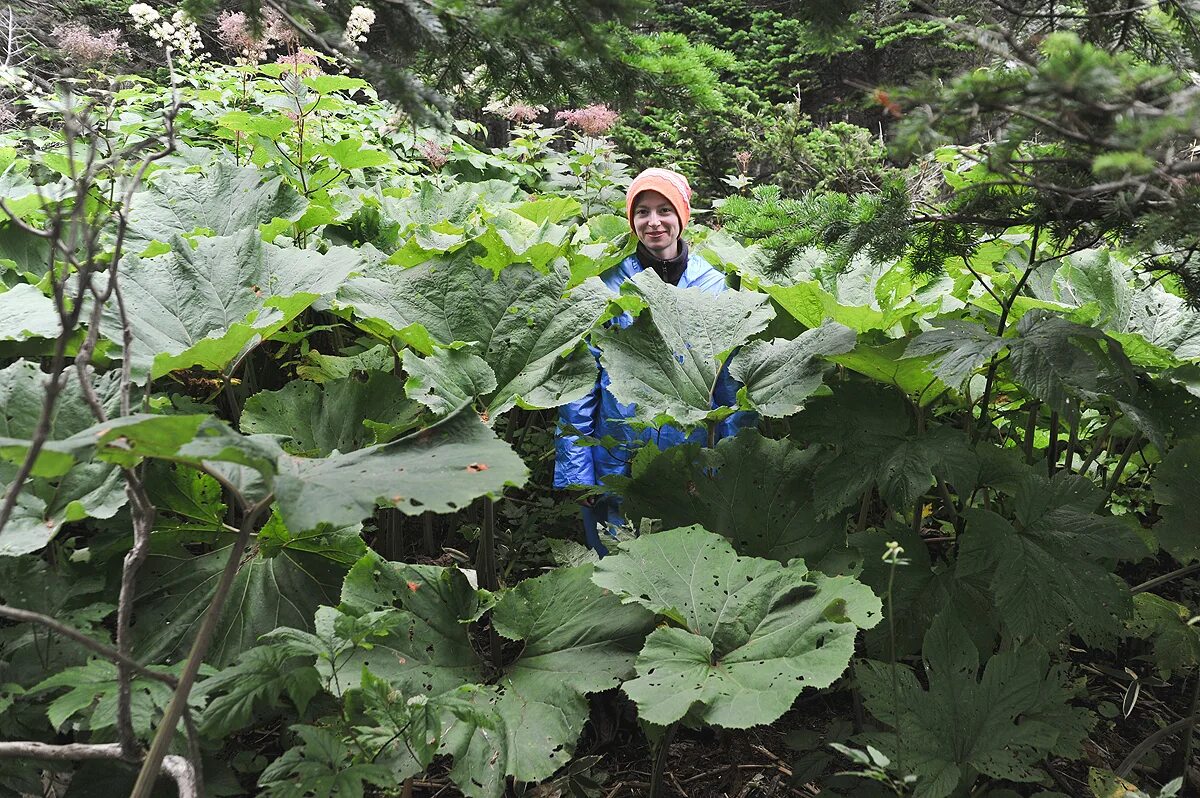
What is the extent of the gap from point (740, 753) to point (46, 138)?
5.61 metres

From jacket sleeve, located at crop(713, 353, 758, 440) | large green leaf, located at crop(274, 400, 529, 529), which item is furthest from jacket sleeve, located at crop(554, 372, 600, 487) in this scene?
large green leaf, located at crop(274, 400, 529, 529)

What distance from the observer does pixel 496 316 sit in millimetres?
2387

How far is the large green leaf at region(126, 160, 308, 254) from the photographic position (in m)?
3.00

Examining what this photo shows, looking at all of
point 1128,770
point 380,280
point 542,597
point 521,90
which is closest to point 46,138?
point 380,280

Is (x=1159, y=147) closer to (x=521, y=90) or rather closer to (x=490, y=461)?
(x=490, y=461)

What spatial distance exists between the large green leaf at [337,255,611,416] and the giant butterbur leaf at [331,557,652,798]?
51 centimetres

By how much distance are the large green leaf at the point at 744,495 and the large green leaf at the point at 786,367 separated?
0.47ft

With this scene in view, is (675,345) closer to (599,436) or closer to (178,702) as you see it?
(599,436)

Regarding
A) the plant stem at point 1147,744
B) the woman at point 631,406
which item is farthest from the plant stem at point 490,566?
the plant stem at point 1147,744

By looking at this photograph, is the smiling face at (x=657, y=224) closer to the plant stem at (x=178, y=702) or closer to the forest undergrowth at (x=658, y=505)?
the forest undergrowth at (x=658, y=505)

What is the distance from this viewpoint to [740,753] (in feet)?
7.50

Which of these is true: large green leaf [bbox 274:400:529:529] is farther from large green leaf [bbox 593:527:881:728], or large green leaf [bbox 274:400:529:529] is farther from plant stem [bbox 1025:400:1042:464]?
plant stem [bbox 1025:400:1042:464]

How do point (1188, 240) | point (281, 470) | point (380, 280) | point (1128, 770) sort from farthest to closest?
1. point (380, 280)
2. point (1128, 770)
3. point (1188, 240)
4. point (281, 470)

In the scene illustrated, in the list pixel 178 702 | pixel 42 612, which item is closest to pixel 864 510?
pixel 178 702
